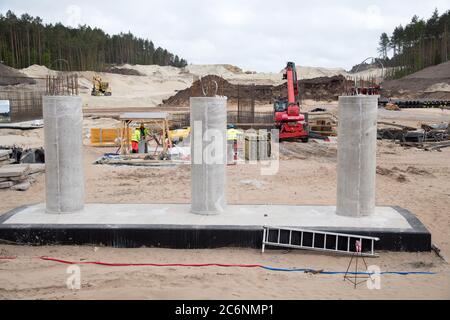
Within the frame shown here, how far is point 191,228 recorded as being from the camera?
7949 mm

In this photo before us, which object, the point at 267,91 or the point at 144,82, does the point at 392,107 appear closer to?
the point at 267,91

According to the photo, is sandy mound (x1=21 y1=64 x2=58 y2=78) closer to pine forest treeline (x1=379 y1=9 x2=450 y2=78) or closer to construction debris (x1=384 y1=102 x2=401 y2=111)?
construction debris (x1=384 y1=102 x2=401 y2=111)

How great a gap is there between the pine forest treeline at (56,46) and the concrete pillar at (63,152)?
52.7 metres

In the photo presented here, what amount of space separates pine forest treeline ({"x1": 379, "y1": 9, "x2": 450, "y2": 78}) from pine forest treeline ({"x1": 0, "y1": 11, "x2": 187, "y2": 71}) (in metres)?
49.0

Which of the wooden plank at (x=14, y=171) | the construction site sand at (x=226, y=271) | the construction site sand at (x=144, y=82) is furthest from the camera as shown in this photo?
the construction site sand at (x=144, y=82)

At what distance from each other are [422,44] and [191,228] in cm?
8149

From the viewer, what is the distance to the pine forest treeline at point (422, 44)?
75.7m

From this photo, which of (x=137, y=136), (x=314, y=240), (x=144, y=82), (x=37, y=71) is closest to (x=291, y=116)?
(x=137, y=136)

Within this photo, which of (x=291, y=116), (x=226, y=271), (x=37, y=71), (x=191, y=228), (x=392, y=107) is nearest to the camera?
(x=226, y=271)

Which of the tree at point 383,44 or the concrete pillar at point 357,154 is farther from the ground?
the tree at point 383,44

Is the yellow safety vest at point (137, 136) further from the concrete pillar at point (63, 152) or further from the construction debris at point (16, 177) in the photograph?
the concrete pillar at point (63, 152)

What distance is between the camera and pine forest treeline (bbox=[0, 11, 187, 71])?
A: 69375 mm

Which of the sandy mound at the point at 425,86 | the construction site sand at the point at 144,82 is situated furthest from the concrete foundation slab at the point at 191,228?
the sandy mound at the point at 425,86
